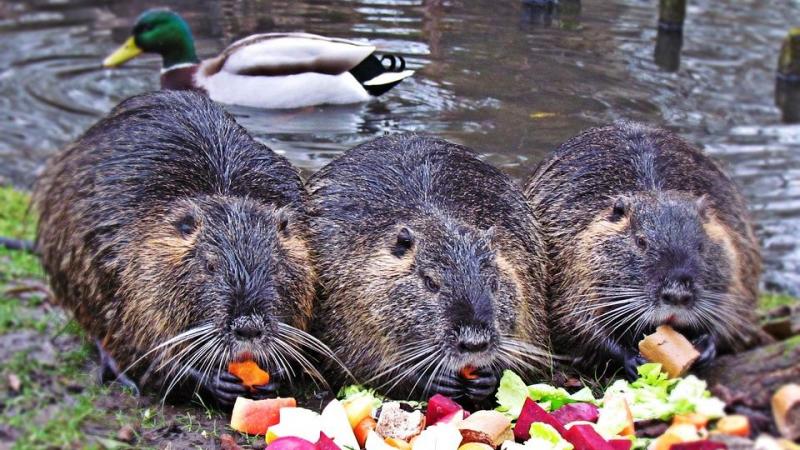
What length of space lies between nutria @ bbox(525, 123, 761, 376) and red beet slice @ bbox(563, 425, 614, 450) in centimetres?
89

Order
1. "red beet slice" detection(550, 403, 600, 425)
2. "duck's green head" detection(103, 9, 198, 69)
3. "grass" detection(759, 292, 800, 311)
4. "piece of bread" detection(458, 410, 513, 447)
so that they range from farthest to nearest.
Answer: "duck's green head" detection(103, 9, 198, 69) → "grass" detection(759, 292, 800, 311) → "red beet slice" detection(550, 403, 600, 425) → "piece of bread" detection(458, 410, 513, 447)

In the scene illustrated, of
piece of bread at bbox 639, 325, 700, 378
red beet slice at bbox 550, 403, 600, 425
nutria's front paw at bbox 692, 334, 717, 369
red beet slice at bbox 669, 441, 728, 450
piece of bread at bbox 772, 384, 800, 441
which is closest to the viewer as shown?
piece of bread at bbox 772, 384, 800, 441

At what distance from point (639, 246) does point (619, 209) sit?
0.23 meters

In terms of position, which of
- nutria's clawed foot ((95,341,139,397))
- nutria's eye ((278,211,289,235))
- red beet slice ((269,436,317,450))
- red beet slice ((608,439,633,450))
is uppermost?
nutria's eye ((278,211,289,235))

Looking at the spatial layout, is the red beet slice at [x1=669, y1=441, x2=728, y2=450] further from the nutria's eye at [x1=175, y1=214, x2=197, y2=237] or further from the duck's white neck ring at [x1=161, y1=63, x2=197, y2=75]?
the duck's white neck ring at [x1=161, y1=63, x2=197, y2=75]

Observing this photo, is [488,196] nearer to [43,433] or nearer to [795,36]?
[43,433]

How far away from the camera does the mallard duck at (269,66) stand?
6789mm

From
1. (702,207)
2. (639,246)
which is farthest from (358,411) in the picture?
(702,207)

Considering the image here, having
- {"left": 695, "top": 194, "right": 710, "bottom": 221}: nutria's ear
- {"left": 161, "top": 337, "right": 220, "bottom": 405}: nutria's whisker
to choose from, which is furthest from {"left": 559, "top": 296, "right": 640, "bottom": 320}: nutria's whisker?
{"left": 161, "top": 337, "right": 220, "bottom": 405}: nutria's whisker

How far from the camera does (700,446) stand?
2568 millimetres

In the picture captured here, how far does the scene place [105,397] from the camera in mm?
3750

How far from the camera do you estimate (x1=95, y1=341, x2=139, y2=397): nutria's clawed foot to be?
3.87 metres

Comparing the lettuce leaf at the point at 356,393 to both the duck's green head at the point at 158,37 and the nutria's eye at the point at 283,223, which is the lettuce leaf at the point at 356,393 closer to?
the nutria's eye at the point at 283,223

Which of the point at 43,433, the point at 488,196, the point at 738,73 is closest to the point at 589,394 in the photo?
the point at 488,196
